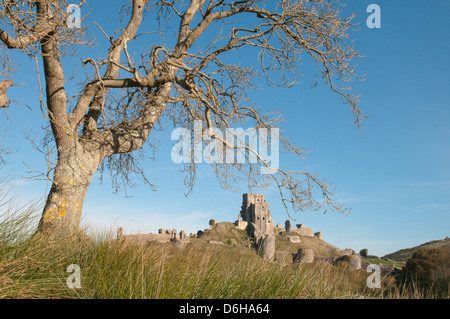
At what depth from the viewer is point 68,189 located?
286 inches

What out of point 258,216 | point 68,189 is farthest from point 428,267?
point 258,216

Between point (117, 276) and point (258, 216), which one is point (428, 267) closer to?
point (117, 276)

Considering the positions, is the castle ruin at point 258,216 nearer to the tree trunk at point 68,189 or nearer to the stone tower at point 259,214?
the stone tower at point 259,214

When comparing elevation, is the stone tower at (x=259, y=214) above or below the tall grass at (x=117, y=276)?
above

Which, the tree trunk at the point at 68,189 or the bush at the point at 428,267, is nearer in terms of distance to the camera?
the tree trunk at the point at 68,189

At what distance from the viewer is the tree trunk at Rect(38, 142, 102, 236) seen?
6992 mm

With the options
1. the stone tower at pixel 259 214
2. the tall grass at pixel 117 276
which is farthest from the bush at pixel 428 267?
the stone tower at pixel 259 214

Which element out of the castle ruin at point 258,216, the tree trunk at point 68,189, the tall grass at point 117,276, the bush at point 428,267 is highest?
the castle ruin at point 258,216

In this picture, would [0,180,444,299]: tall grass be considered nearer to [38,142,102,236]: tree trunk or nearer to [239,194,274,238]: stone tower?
[38,142,102,236]: tree trunk

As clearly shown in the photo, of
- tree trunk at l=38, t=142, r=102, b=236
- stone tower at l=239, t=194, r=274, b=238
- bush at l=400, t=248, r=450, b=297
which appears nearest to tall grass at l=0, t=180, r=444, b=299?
tree trunk at l=38, t=142, r=102, b=236

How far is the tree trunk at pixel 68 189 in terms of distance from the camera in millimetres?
6992
